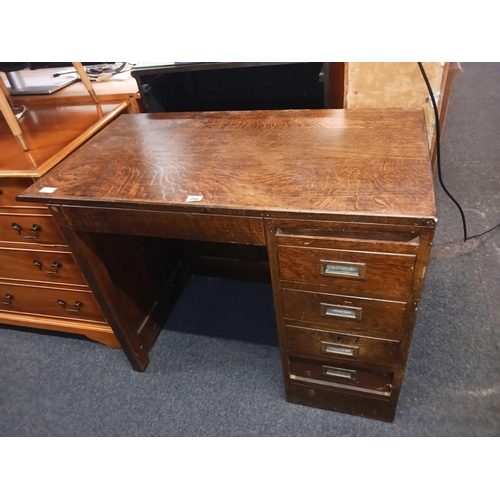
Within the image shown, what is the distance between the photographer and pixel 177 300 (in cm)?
162

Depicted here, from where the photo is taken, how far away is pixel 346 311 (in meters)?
0.91

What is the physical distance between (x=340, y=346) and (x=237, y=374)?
0.47 meters

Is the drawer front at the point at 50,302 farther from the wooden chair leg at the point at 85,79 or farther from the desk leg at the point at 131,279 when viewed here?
the wooden chair leg at the point at 85,79

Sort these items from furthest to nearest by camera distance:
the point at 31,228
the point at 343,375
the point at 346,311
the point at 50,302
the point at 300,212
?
1. the point at 50,302
2. the point at 31,228
3. the point at 343,375
4. the point at 346,311
5. the point at 300,212

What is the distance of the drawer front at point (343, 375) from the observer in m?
1.04

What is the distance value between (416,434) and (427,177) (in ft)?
2.46

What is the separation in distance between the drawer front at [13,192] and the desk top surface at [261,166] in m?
0.15

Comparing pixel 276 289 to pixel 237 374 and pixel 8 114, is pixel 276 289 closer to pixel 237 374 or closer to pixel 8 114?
pixel 237 374

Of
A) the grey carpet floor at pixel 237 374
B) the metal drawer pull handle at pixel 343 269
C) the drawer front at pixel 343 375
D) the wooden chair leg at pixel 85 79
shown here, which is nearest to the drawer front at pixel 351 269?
the metal drawer pull handle at pixel 343 269

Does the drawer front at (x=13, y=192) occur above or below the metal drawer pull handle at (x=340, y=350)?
above

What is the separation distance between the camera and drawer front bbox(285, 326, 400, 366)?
949mm

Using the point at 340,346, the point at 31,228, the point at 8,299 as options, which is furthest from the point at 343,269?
the point at 8,299

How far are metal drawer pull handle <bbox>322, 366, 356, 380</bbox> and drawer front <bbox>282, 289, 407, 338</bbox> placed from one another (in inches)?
7.6
